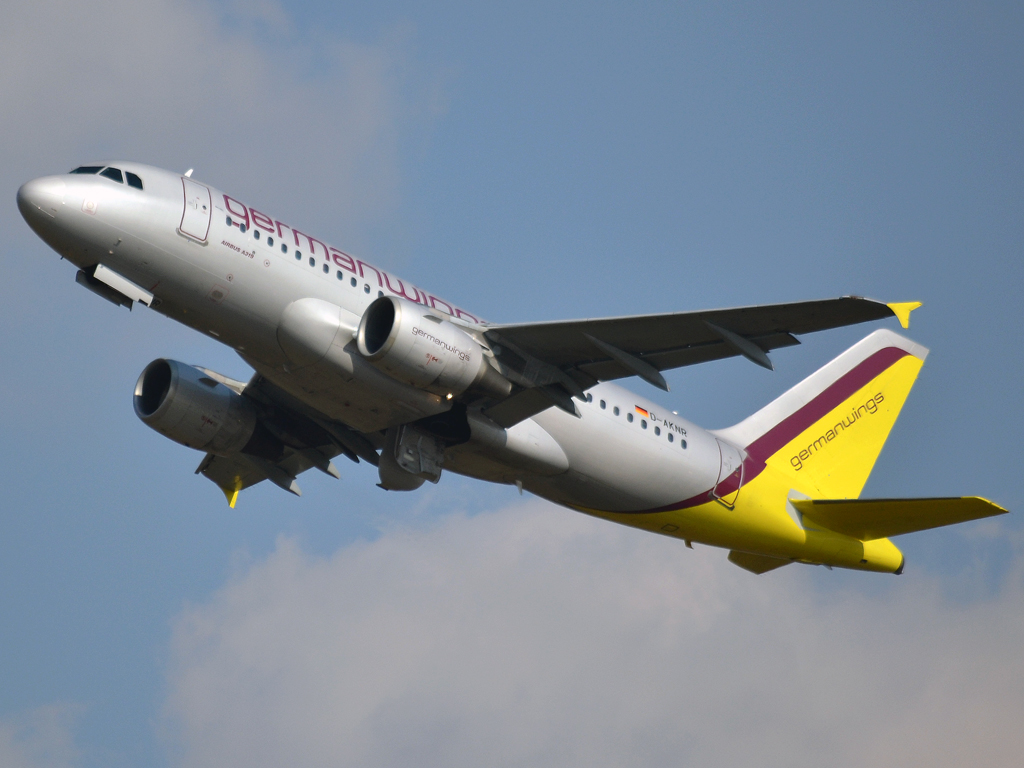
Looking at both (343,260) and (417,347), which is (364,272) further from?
(417,347)

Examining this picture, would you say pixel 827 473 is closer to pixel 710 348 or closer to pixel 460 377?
pixel 710 348

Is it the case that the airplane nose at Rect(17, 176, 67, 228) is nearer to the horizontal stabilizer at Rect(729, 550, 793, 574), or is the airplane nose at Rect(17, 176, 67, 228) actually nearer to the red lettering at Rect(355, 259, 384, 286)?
the red lettering at Rect(355, 259, 384, 286)

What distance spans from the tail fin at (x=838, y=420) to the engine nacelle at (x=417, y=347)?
1013 cm

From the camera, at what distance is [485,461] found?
28.5 m

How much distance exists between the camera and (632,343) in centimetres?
2580

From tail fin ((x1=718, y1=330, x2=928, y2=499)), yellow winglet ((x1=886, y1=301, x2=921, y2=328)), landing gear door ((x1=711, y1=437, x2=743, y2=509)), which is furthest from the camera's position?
tail fin ((x1=718, y1=330, x2=928, y2=499))

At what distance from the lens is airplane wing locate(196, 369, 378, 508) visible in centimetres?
3142

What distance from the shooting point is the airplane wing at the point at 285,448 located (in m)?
31.4

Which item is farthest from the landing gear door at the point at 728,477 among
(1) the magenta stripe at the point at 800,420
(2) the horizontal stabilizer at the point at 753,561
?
(2) the horizontal stabilizer at the point at 753,561

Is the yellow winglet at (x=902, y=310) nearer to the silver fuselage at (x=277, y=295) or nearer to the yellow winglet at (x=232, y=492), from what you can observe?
the silver fuselage at (x=277, y=295)

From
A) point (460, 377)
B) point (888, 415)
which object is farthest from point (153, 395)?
point (888, 415)

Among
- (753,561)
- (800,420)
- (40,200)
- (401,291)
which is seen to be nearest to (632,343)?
(401,291)

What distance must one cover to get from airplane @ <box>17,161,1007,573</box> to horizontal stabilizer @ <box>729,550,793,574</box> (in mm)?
50

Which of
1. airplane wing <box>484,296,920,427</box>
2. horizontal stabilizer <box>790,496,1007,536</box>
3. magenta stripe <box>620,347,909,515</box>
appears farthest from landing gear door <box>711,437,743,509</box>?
airplane wing <box>484,296,920,427</box>
